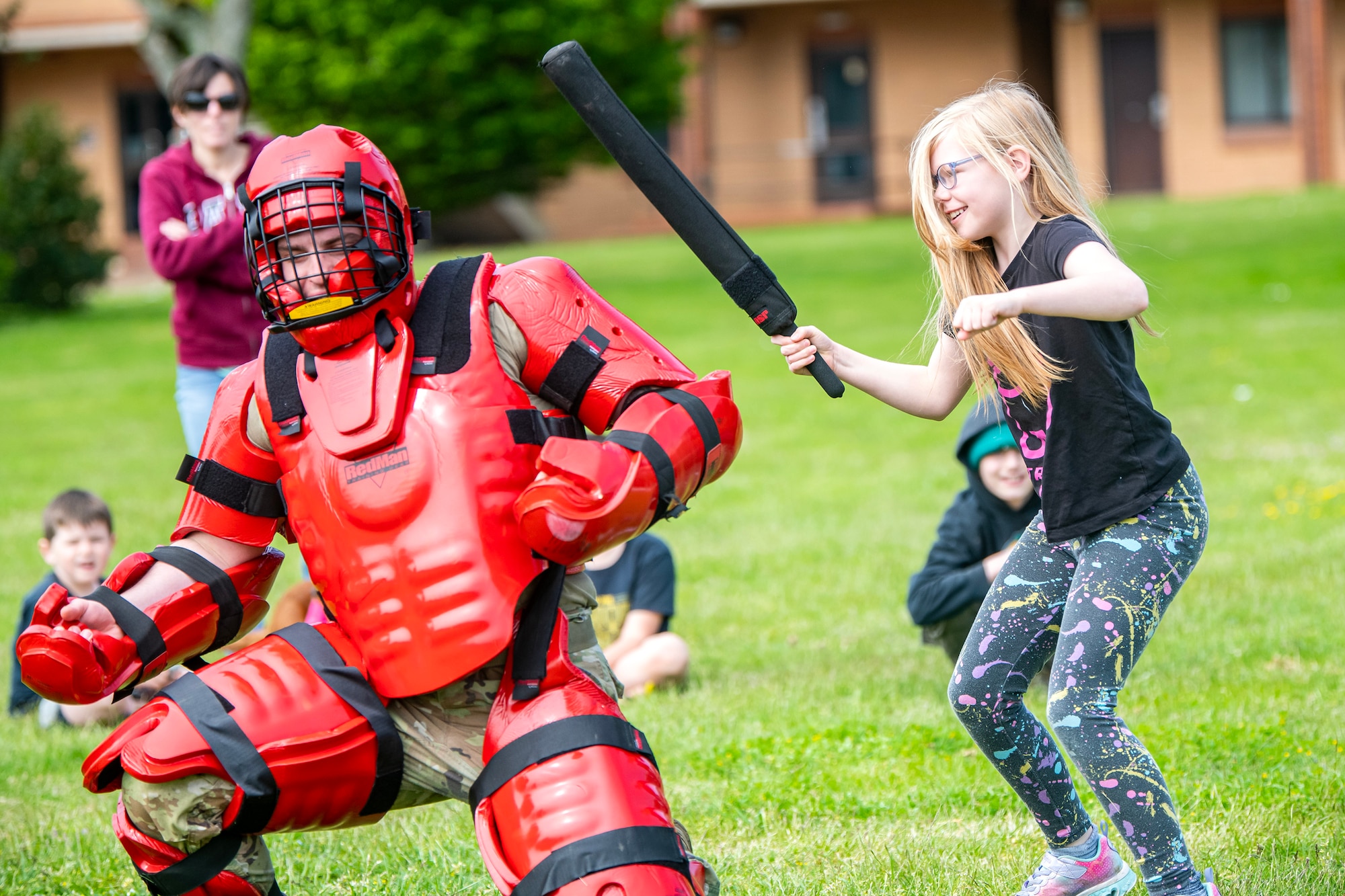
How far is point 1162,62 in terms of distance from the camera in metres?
28.0

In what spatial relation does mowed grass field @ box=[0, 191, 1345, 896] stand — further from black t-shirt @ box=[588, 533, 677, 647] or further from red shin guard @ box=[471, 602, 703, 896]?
red shin guard @ box=[471, 602, 703, 896]

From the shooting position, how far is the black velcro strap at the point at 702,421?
2949mm

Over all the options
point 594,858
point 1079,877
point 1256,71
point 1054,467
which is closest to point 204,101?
point 1054,467

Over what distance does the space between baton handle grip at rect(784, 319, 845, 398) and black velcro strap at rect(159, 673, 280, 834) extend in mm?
1321

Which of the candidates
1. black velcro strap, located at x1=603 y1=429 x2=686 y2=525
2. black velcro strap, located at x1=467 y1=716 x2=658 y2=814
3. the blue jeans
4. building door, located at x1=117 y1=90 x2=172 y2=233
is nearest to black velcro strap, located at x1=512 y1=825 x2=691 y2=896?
black velcro strap, located at x1=467 y1=716 x2=658 y2=814

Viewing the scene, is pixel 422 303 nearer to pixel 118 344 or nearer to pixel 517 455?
pixel 517 455

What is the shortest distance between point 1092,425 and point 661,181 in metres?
1.09

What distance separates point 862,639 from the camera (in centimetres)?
637

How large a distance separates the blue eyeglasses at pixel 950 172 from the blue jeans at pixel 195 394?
3382 mm

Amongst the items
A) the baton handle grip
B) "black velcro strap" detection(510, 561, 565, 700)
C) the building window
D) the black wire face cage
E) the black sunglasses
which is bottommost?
"black velcro strap" detection(510, 561, 565, 700)

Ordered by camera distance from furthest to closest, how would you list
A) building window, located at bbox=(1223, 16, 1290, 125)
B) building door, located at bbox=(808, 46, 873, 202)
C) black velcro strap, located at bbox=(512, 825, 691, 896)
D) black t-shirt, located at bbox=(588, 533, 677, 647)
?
building door, located at bbox=(808, 46, 873, 202) → building window, located at bbox=(1223, 16, 1290, 125) → black t-shirt, located at bbox=(588, 533, 677, 647) → black velcro strap, located at bbox=(512, 825, 691, 896)

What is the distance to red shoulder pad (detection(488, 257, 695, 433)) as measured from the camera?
3.06 metres

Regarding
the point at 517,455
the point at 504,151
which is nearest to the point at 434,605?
the point at 517,455

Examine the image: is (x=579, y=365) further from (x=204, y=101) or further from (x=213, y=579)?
(x=204, y=101)
